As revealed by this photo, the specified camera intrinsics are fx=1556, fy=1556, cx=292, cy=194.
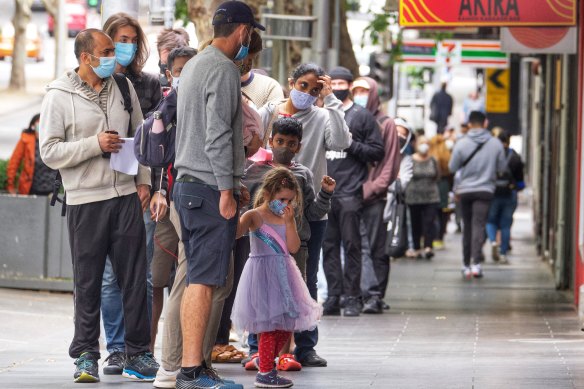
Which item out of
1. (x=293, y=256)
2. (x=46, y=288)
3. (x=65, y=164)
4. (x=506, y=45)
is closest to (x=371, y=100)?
(x=506, y=45)

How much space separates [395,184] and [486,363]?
17.2ft

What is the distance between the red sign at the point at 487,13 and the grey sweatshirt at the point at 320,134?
9.09 ft

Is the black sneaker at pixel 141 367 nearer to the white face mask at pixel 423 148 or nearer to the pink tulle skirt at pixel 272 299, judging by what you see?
the pink tulle skirt at pixel 272 299

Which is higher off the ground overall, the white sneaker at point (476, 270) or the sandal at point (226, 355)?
the sandal at point (226, 355)

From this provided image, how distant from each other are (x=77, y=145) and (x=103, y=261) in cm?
70

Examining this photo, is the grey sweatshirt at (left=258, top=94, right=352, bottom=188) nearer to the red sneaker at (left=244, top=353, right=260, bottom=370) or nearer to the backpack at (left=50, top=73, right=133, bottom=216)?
the red sneaker at (left=244, top=353, right=260, bottom=370)

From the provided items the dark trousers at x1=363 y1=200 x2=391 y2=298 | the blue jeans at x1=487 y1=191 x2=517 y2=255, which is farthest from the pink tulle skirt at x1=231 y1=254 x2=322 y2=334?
the blue jeans at x1=487 y1=191 x2=517 y2=255

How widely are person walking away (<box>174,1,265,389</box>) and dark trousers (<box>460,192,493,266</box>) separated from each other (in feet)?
36.2

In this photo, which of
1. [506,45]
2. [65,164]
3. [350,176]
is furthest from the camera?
[506,45]

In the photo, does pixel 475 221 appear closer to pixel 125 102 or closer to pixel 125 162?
pixel 125 102

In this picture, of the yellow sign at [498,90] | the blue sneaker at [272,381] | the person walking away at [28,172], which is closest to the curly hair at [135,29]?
the blue sneaker at [272,381]

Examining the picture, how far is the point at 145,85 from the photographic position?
9664 millimetres

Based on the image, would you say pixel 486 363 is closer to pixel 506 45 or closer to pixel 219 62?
pixel 219 62

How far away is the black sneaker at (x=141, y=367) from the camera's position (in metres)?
8.89
